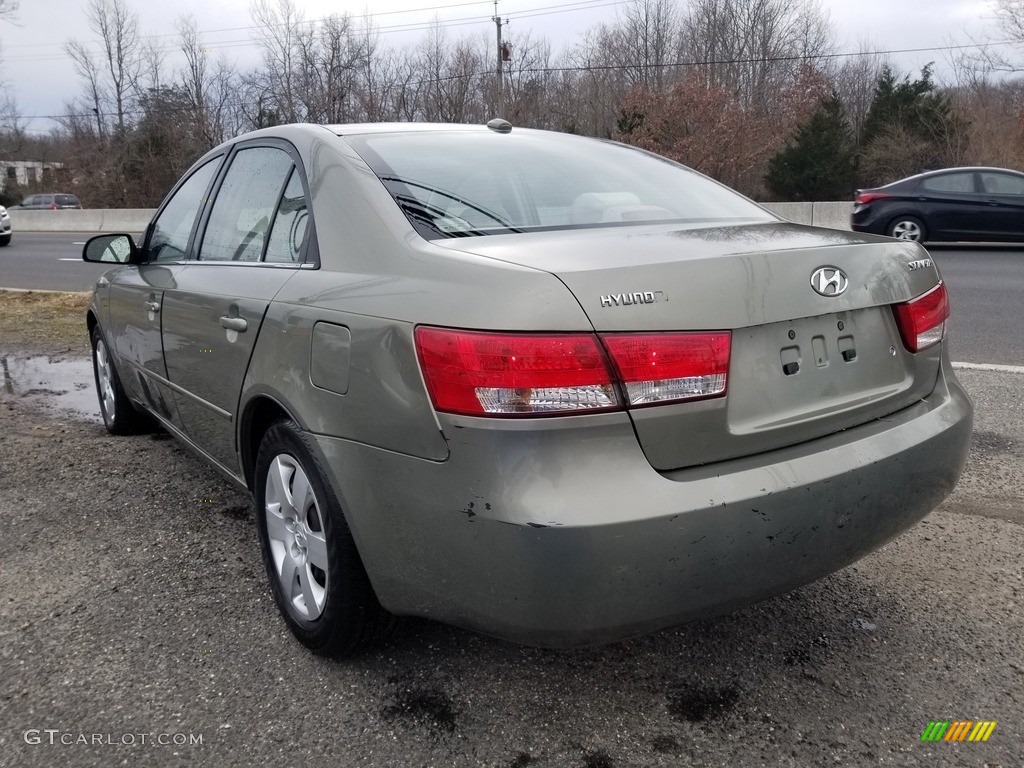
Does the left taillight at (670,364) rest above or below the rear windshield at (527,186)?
below

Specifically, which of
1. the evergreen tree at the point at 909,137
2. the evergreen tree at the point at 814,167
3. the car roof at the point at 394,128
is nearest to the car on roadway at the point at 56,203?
the evergreen tree at the point at 814,167

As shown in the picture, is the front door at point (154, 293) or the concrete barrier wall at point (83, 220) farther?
the concrete barrier wall at point (83, 220)

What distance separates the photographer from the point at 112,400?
473cm

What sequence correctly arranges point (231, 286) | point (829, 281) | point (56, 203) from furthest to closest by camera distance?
1. point (56, 203)
2. point (231, 286)
3. point (829, 281)

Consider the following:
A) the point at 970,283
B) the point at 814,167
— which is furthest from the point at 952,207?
the point at 814,167

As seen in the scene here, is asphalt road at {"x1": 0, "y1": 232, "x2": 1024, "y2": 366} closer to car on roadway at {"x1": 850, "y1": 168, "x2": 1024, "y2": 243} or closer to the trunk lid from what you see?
car on roadway at {"x1": 850, "y1": 168, "x2": 1024, "y2": 243}

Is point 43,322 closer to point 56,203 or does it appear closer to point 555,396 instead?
point 555,396

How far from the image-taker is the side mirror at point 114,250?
4.04 metres

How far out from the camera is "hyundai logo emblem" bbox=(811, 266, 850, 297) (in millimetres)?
2098

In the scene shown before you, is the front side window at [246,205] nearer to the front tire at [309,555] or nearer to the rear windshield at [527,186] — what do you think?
the rear windshield at [527,186]

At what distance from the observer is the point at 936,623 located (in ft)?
8.68

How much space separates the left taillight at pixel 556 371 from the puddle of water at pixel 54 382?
4.18m

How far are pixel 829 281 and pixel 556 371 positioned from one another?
31.9 inches

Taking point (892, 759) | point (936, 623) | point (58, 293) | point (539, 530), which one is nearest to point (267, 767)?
point (539, 530)
